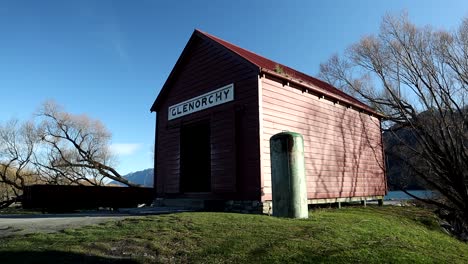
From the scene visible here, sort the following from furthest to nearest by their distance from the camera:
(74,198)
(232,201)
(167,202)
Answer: (74,198)
(167,202)
(232,201)

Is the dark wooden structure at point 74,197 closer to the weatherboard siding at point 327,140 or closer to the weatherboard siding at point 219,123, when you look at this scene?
the weatherboard siding at point 219,123

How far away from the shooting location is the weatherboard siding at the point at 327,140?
38.3 ft

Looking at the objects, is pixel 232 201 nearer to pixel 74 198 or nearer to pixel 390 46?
pixel 74 198

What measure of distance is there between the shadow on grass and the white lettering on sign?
7917mm

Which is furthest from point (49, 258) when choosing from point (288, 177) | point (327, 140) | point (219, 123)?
point (327, 140)

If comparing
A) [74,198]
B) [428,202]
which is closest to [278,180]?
[74,198]

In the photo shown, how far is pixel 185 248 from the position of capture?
5742mm

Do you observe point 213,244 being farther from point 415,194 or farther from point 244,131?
point 415,194

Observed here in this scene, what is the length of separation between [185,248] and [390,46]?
56.8ft

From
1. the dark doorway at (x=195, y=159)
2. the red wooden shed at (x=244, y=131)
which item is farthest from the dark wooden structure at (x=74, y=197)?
Answer: the dark doorway at (x=195, y=159)

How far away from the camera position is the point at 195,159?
1483 cm

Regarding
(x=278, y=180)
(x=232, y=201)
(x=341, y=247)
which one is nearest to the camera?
(x=341, y=247)

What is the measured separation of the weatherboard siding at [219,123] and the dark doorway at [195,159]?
0.89 ft

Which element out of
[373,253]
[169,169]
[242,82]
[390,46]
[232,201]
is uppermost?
[390,46]
